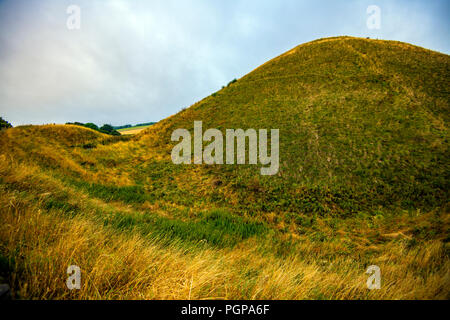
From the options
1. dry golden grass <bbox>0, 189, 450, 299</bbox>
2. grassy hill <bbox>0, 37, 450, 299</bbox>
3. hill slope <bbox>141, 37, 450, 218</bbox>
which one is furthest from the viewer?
hill slope <bbox>141, 37, 450, 218</bbox>

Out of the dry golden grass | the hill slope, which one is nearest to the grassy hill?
the dry golden grass

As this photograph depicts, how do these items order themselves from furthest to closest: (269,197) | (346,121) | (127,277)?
(346,121)
(269,197)
(127,277)

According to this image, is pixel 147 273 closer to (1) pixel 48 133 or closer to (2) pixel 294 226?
(2) pixel 294 226

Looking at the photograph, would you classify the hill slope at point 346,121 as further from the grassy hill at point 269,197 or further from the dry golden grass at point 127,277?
the dry golden grass at point 127,277

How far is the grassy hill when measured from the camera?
8.21ft

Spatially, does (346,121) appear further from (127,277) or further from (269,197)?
(127,277)

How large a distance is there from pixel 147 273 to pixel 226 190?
1037 cm

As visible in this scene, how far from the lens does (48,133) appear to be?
21.1 m

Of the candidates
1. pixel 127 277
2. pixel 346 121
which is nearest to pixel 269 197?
pixel 127 277

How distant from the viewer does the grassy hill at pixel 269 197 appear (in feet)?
8.21

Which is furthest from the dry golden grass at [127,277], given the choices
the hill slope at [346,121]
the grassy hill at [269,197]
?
the hill slope at [346,121]

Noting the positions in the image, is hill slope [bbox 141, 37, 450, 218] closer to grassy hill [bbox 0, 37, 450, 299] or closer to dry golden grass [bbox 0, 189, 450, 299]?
grassy hill [bbox 0, 37, 450, 299]

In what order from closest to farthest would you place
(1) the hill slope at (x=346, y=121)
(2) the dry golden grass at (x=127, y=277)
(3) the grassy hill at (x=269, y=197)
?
(2) the dry golden grass at (x=127, y=277) → (3) the grassy hill at (x=269, y=197) → (1) the hill slope at (x=346, y=121)

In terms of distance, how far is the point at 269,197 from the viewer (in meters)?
11.7
